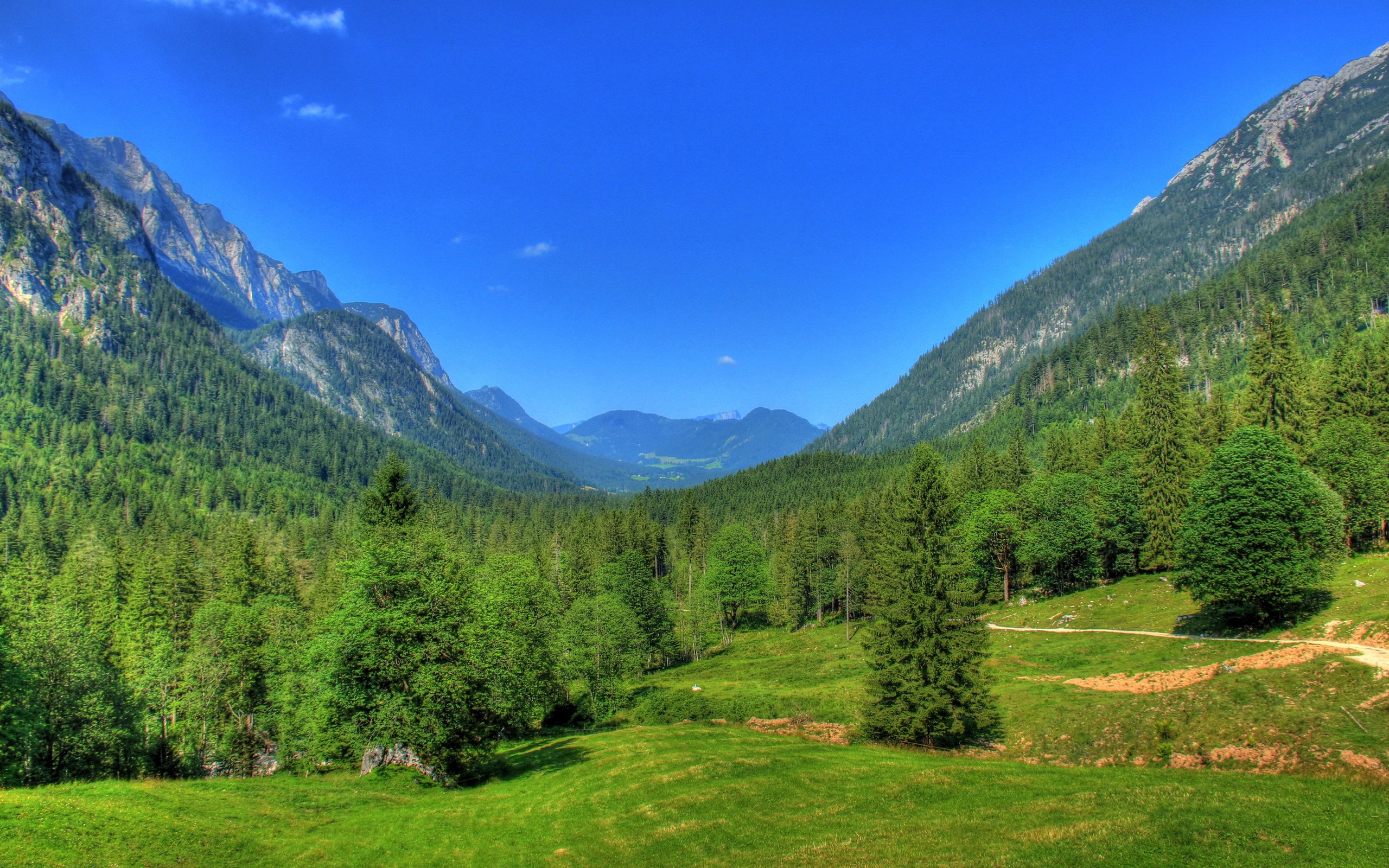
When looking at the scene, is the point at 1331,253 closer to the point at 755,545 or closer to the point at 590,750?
the point at 755,545

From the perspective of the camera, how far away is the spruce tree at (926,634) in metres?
33.7

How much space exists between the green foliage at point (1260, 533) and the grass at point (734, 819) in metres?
27.2

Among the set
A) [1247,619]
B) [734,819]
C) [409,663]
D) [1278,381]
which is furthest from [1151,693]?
[1278,381]

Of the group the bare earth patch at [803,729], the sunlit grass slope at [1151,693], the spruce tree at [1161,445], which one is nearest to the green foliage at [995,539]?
the sunlit grass slope at [1151,693]

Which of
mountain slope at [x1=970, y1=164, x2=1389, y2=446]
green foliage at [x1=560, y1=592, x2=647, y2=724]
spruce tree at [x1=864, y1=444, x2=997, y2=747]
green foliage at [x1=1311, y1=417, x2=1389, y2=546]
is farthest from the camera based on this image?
mountain slope at [x1=970, y1=164, x2=1389, y2=446]

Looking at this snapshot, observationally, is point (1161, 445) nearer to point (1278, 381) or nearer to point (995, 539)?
point (1278, 381)

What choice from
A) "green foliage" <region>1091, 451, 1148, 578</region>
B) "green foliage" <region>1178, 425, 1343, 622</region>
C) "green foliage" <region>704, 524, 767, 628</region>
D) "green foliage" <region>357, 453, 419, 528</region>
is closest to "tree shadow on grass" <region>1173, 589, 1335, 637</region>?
"green foliage" <region>1178, 425, 1343, 622</region>

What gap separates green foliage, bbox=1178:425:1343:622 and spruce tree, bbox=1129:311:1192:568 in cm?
1818

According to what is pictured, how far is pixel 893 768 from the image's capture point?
90.2 feet

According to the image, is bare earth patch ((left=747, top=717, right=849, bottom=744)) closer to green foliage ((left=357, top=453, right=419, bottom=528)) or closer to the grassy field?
the grassy field

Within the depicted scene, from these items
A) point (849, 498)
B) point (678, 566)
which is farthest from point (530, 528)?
point (849, 498)

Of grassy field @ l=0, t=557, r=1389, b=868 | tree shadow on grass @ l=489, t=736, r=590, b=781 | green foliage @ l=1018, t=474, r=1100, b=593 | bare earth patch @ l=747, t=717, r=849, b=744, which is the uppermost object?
green foliage @ l=1018, t=474, r=1100, b=593

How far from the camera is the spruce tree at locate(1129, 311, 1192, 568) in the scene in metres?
65.7

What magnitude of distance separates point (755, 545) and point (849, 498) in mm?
40685
